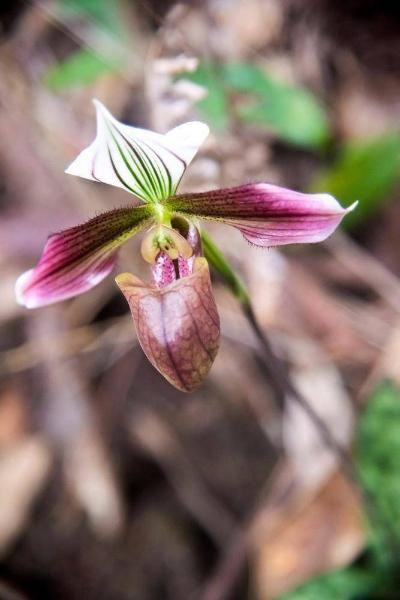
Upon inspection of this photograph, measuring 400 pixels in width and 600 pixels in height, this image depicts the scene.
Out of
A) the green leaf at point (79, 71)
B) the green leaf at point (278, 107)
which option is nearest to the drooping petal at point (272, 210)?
the green leaf at point (278, 107)

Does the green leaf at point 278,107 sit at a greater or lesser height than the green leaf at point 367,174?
greater

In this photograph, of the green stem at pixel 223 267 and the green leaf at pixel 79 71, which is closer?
the green stem at pixel 223 267

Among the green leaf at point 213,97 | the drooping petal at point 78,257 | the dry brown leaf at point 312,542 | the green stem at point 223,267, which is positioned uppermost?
the green leaf at point 213,97

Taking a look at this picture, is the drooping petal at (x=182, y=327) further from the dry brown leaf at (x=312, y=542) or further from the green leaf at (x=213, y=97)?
the green leaf at (x=213, y=97)

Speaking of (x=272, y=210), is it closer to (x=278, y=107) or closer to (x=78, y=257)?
(x=78, y=257)

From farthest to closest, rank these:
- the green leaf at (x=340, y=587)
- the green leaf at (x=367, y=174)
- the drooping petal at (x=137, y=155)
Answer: the green leaf at (x=367, y=174) → the green leaf at (x=340, y=587) → the drooping petal at (x=137, y=155)

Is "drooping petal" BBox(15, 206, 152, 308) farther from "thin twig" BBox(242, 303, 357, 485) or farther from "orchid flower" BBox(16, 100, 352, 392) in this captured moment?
"thin twig" BBox(242, 303, 357, 485)
